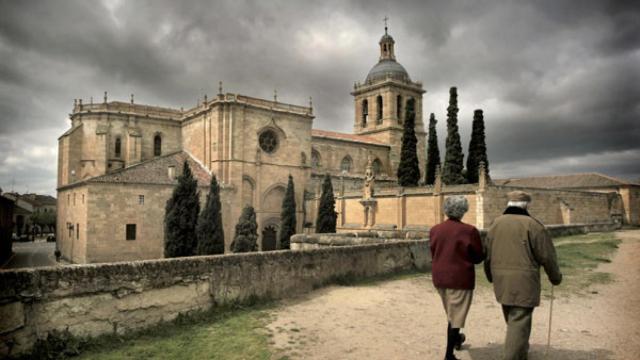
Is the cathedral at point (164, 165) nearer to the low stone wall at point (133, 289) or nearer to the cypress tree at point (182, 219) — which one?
the cypress tree at point (182, 219)

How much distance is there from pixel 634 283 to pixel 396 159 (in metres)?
35.8

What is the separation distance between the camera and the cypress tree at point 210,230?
77.7 ft

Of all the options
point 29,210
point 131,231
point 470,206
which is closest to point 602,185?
point 470,206

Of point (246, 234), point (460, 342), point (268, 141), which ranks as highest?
point (268, 141)

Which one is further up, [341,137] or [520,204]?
[341,137]

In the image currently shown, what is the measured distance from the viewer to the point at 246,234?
2550 cm

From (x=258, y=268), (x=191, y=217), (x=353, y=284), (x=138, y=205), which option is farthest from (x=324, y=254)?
(x=138, y=205)

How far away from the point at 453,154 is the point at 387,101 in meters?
15.4

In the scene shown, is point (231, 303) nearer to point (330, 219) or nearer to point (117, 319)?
point (117, 319)

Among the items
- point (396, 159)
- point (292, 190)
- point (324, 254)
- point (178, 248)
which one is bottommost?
point (178, 248)

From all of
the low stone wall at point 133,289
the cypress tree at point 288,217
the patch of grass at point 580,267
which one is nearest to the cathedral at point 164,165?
the cypress tree at point 288,217

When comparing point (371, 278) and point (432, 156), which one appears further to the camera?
point (432, 156)

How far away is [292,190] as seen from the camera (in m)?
30.5

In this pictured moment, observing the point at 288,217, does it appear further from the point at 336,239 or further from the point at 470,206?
the point at 336,239
